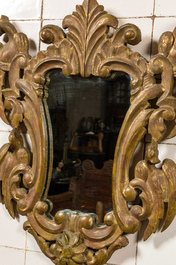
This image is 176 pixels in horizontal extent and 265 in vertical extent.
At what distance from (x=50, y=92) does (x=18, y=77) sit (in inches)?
4.5

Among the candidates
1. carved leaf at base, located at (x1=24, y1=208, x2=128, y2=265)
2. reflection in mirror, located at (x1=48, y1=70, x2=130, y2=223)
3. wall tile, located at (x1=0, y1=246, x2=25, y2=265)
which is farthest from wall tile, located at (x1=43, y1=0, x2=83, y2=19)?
wall tile, located at (x1=0, y1=246, x2=25, y2=265)

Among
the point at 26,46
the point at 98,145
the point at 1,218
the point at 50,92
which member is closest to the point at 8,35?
the point at 26,46

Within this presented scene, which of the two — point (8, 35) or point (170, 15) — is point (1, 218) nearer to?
point (8, 35)

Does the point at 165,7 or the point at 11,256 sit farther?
the point at 11,256

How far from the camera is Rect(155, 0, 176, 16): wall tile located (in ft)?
4.07

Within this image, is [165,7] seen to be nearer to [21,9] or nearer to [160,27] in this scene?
[160,27]

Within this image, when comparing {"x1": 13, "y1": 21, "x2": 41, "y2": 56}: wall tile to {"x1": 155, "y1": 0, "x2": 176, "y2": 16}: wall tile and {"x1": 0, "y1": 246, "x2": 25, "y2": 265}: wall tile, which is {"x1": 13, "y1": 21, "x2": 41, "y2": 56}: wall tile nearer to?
{"x1": 155, "y1": 0, "x2": 176, "y2": 16}: wall tile

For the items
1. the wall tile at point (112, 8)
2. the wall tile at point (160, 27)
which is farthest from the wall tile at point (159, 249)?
the wall tile at point (112, 8)

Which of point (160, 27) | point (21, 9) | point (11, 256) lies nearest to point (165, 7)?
point (160, 27)

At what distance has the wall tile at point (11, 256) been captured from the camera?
144cm

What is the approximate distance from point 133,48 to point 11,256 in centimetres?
75

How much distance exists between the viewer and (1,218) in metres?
1.47

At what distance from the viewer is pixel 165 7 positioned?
49.1 inches

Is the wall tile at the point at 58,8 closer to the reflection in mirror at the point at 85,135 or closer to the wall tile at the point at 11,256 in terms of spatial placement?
the reflection in mirror at the point at 85,135
